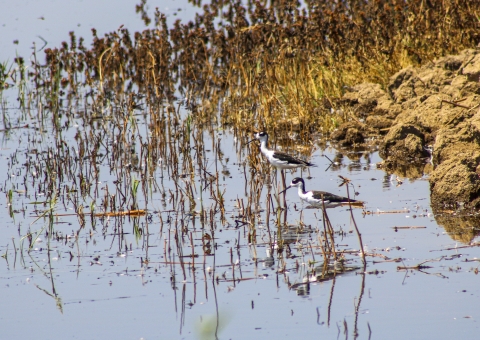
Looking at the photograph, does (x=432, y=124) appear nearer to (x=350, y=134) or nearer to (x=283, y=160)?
(x=350, y=134)

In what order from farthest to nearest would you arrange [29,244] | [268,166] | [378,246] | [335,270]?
[268,166] < [29,244] < [378,246] < [335,270]

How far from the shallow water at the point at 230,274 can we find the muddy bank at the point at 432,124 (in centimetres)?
46

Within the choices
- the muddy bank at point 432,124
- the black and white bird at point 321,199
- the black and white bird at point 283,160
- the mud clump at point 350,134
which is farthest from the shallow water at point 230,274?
the mud clump at point 350,134

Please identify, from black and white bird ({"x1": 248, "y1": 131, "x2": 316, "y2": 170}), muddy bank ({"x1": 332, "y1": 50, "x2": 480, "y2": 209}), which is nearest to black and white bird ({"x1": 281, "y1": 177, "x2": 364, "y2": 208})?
black and white bird ({"x1": 248, "y1": 131, "x2": 316, "y2": 170})

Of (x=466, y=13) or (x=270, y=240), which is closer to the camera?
A: (x=270, y=240)

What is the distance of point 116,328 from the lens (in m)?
6.68

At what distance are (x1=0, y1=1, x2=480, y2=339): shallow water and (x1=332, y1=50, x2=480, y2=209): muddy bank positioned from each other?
46cm

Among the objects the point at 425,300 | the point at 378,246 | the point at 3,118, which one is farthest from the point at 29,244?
the point at 3,118

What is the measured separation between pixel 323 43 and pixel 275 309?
1021cm

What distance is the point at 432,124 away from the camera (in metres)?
13.0

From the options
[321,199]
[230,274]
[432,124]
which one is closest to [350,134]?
[432,124]

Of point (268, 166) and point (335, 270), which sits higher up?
point (268, 166)

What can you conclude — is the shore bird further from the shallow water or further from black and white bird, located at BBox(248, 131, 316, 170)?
the shallow water

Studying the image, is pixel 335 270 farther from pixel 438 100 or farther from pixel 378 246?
pixel 438 100
